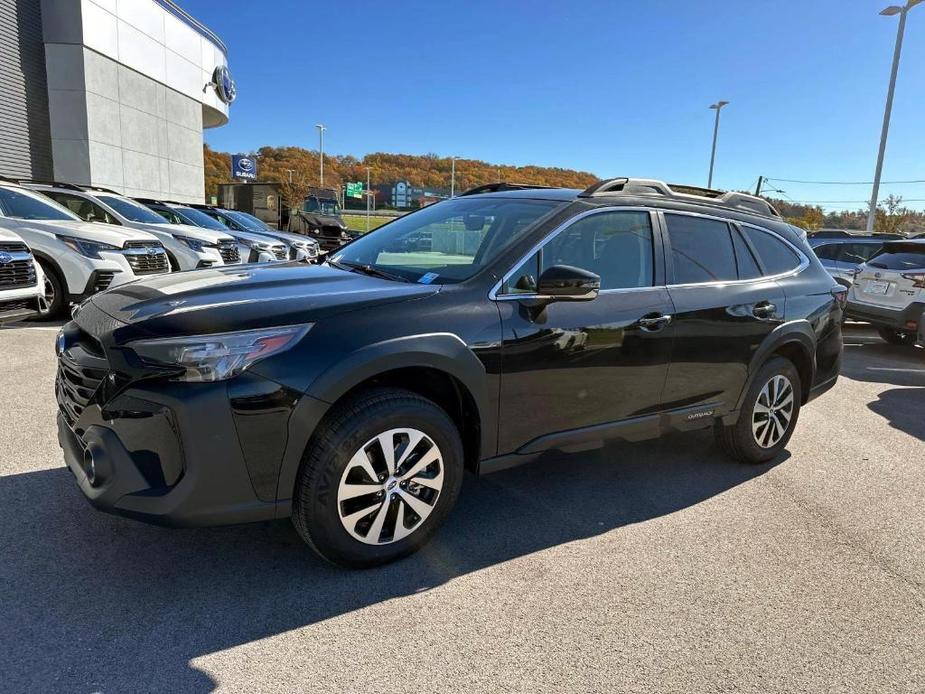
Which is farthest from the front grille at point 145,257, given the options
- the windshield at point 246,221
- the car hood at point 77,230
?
the windshield at point 246,221

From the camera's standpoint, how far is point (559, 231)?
10.9ft

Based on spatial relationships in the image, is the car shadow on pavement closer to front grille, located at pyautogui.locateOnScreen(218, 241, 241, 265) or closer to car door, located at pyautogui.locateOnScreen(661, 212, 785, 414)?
car door, located at pyautogui.locateOnScreen(661, 212, 785, 414)

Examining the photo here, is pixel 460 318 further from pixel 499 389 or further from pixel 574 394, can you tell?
pixel 574 394

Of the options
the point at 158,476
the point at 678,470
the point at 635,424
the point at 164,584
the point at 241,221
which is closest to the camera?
the point at 158,476

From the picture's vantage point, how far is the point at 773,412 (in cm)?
436

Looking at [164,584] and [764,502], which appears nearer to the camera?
[164,584]

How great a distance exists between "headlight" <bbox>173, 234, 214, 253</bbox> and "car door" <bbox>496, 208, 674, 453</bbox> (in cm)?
845

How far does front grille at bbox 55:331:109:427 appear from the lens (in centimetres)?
256

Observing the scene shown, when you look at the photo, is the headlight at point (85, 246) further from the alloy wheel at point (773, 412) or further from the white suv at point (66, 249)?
the alloy wheel at point (773, 412)

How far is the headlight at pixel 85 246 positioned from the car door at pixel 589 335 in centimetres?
703

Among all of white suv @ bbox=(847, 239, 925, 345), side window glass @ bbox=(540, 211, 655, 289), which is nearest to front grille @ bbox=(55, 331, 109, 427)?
side window glass @ bbox=(540, 211, 655, 289)

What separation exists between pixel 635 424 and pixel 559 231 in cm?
120

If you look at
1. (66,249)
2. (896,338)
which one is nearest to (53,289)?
(66,249)

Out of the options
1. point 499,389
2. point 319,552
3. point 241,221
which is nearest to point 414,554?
point 319,552
